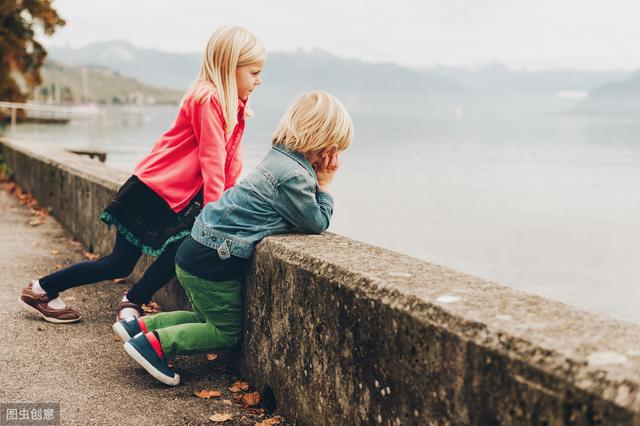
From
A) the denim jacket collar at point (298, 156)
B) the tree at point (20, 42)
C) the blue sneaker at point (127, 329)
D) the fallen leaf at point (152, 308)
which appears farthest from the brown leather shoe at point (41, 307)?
the tree at point (20, 42)

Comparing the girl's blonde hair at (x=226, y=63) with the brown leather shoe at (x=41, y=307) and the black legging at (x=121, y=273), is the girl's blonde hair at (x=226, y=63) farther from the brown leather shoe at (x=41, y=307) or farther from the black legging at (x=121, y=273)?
the brown leather shoe at (x=41, y=307)

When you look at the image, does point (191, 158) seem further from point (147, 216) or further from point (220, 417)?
point (220, 417)

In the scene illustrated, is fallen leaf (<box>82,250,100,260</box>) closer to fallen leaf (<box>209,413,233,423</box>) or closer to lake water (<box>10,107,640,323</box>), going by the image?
fallen leaf (<box>209,413,233,423</box>)

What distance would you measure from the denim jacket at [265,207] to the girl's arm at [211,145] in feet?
1.25

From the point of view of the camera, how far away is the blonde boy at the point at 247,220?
11.0 ft

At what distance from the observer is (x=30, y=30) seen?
21.3 metres

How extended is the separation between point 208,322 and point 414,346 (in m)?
1.47

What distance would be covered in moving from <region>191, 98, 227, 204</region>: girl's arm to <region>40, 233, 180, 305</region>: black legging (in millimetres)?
508

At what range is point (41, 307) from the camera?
14.6ft

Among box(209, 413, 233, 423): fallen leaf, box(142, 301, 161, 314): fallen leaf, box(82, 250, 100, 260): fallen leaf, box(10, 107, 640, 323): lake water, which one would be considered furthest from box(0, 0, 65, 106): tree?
box(209, 413, 233, 423): fallen leaf

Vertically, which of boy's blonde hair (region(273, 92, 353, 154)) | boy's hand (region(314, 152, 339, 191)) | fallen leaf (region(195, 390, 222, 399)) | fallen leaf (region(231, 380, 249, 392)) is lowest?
fallen leaf (region(195, 390, 222, 399))

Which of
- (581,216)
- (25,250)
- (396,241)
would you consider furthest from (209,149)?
(581,216)

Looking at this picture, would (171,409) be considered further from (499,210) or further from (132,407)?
(499,210)

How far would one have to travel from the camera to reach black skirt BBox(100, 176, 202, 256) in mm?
4082
